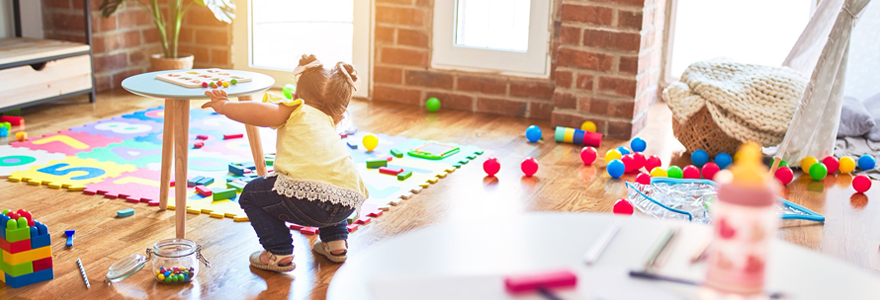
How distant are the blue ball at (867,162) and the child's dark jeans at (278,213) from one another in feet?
6.89

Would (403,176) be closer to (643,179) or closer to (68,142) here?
(643,179)

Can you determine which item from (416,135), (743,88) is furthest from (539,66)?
(743,88)

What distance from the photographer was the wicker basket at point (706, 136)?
305 centimetres

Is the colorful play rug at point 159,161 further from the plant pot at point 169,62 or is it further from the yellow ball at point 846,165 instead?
the yellow ball at point 846,165

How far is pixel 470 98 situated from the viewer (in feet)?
13.0

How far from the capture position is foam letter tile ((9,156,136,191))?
8.32ft

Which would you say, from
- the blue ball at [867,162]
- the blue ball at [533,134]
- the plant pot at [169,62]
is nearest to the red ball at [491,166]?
the blue ball at [533,134]

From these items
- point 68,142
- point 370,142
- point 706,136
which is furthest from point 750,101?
point 68,142

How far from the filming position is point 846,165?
2.93 metres

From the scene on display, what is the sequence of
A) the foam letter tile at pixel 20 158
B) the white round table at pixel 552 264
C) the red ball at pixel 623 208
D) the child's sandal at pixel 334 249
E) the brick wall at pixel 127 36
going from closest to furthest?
1. the white round table at pixel 552 264
2. the child's sandal at pixel 334 249
3. the red ball at pixel 623 208
4. the foam letter tile at pixel 20 158
5. the brick wall at pixel 127 36

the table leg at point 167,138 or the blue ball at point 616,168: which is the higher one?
the table leg at point 167,138

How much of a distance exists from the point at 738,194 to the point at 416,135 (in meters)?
2.77

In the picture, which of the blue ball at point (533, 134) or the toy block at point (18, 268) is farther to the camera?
the blue ball at point (533, 134)

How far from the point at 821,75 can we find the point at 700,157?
512 mm
